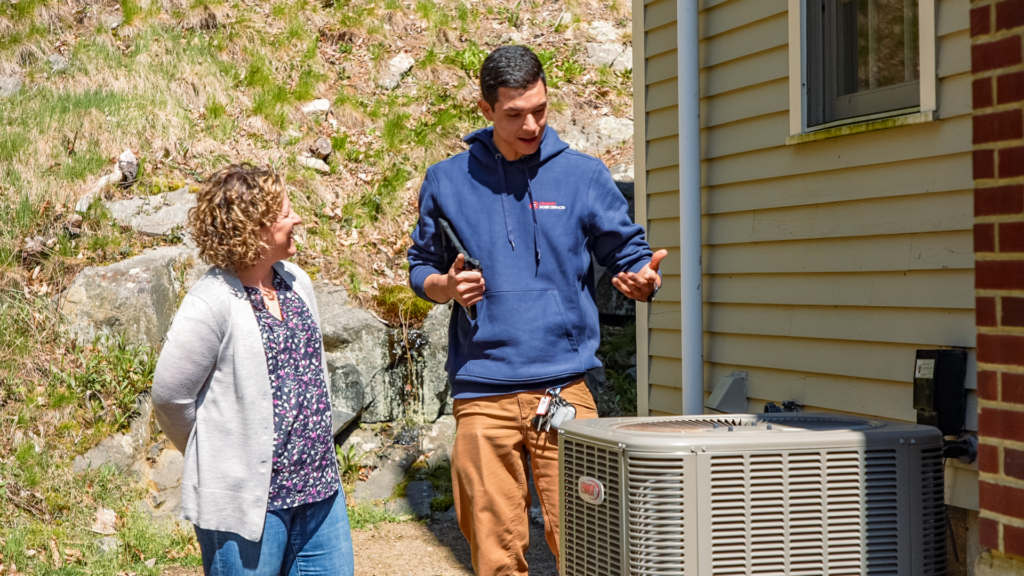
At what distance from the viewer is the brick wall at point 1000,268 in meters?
Result: 2.46

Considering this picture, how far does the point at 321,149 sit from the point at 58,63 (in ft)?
10.6

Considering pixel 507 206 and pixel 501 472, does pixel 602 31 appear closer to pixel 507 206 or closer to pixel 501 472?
pixel 507 206

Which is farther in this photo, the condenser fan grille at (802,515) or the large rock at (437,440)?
the large rock at (437,440)

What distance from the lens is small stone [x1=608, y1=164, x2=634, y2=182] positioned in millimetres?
8188

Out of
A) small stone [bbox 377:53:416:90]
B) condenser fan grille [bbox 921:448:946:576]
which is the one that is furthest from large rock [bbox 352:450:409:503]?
small stone [bbox 377:53:416:90]

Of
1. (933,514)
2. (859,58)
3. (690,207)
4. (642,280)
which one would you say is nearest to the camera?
(933,514)

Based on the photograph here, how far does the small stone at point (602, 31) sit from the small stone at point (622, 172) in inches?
151

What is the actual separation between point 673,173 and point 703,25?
34.9 inches

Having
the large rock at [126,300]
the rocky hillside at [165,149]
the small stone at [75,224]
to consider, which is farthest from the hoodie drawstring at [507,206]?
the small stone at [75,224]

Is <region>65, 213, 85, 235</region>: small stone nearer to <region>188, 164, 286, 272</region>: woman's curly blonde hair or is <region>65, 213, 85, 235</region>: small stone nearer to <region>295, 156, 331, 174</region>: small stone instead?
<region>295, 156, 331, 174</region>: small stone

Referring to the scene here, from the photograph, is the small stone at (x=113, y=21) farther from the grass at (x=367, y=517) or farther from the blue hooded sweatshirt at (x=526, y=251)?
the blue hooded sweatshirt at (x=526, y=251)

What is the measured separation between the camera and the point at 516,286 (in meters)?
3.27

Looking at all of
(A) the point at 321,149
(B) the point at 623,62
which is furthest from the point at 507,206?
(B) the point at 623,62

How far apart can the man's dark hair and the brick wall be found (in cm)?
139
